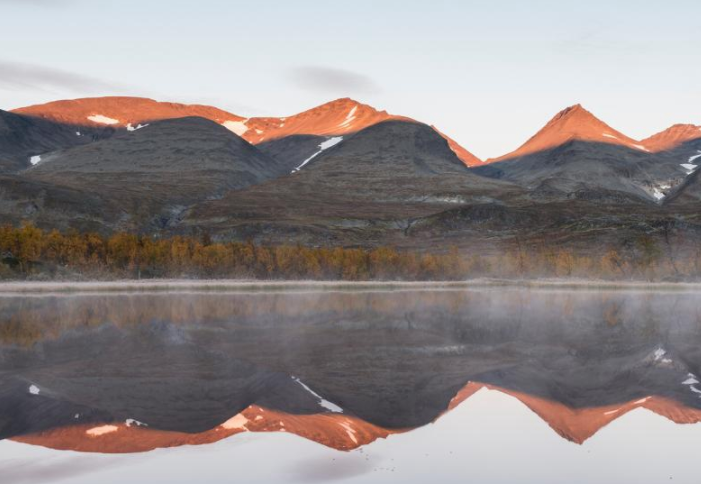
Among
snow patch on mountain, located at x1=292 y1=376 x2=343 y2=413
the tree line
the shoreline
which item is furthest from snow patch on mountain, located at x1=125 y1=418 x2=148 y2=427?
the tree line

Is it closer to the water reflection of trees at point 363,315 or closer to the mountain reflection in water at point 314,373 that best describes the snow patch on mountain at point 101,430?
the mountain reflection in water at point 314,373

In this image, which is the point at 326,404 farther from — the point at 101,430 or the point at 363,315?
the point at 363,315

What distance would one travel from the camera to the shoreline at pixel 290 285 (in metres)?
107

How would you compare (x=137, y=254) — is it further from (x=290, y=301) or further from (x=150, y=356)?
(x=150, y=356)

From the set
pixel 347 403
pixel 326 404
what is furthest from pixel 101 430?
pixel 347 403

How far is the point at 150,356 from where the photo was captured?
37031 millimetres

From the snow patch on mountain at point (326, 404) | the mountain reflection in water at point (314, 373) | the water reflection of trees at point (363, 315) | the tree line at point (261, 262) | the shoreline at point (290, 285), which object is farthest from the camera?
the tree line at point (261, 262)

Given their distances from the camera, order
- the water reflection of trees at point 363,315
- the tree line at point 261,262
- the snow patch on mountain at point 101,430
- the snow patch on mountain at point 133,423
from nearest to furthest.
→ the snow patch on mountain at point 101,430
the snow patch on mountain at point 133,423
the water reflection of trees at point 363,315
the tree line at point 261,262

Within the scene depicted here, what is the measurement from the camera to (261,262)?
14538 centimetres

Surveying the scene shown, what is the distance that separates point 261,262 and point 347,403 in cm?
11983

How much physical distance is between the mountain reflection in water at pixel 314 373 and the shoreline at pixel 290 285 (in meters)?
47.1

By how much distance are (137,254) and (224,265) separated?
50.1 ft

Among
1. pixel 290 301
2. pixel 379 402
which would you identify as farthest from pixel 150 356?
pixel 290 301

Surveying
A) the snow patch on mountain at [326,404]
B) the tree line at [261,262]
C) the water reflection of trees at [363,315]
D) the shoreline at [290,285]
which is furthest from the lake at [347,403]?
the tree line at [261,262]
